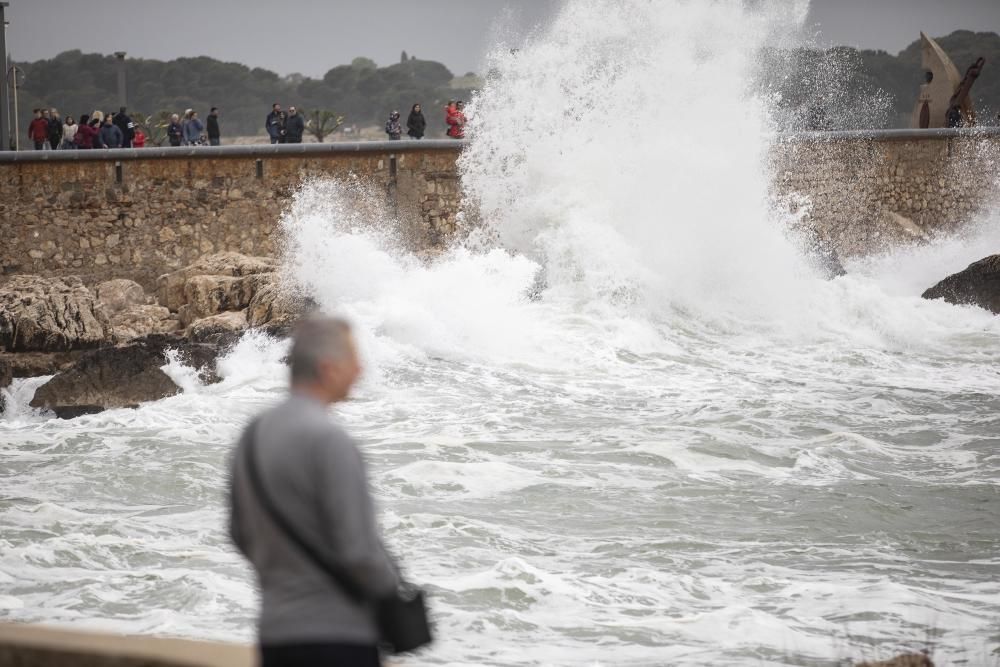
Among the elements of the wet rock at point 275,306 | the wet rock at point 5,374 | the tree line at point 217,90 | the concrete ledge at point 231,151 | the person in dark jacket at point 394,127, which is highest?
the tree line at point 217,90

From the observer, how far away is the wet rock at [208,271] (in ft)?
53.7

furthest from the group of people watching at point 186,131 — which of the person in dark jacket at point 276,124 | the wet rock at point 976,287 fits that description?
the wet rock at point 976,287

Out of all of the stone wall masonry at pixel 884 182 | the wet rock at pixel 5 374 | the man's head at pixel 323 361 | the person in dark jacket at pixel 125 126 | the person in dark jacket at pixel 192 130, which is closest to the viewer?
the man's head at pixel 323 361

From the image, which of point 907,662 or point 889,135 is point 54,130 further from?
point 907,662

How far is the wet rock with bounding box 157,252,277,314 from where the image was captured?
16.4 meters

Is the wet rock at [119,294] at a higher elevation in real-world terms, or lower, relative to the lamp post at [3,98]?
lower

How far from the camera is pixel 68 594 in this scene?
627cm

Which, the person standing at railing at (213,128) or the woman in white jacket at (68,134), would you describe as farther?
the person standing at railing at (213,128)

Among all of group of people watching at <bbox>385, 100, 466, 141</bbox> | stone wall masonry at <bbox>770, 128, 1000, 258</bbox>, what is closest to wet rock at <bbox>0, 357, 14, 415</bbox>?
group of people watching at <bbox>385, 100, 466, 141</bbox>

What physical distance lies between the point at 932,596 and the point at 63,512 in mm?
5274

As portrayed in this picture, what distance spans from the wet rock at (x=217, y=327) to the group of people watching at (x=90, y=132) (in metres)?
4.35

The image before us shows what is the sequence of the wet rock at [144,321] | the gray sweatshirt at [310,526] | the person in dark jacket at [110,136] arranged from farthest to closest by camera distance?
the person in dark jacket at [110,136] → the wet rock at [144,321] → the gray sweatshirt at [310,526]

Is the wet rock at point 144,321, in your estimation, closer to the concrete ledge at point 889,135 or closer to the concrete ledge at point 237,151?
the concrete ledge at point 237,151

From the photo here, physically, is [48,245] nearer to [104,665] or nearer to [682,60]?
[682,60]
